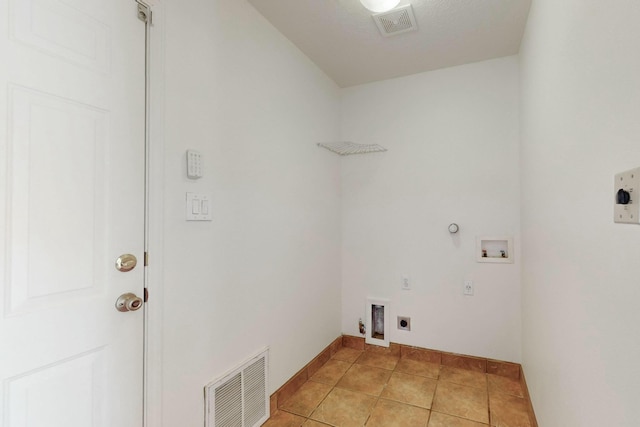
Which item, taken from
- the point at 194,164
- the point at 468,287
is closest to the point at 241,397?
the point at 194,164

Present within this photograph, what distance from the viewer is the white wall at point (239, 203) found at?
1.40m

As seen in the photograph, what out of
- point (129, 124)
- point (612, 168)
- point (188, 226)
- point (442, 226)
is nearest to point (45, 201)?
point (129, 124)

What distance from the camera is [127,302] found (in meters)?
1.18

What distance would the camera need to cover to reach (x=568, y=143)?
113 cm

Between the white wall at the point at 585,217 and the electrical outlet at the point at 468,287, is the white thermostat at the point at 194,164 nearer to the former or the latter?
the white wall at the point at 585,217

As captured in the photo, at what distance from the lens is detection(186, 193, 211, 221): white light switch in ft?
4.75

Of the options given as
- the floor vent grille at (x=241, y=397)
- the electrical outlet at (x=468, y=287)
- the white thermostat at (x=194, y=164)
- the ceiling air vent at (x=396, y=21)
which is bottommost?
the floor vent grille at (x=241, y=397)

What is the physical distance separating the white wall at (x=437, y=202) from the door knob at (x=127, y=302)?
2.05 meters

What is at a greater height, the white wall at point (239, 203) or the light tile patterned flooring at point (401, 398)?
the white wall at point (239, 203)

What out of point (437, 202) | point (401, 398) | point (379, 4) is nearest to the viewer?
point (379, 4)

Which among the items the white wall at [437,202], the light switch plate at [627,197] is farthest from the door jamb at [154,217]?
the white wall at [437,202]

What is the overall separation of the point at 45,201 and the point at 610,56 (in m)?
1.58

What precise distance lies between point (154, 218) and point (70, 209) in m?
0.29

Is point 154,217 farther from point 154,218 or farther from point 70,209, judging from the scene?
point 70,209
